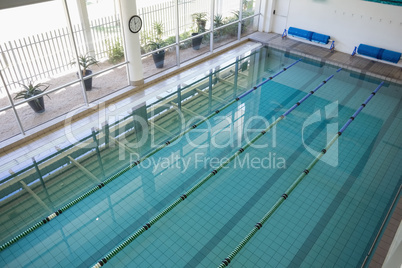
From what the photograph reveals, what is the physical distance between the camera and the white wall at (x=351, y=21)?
378 inches

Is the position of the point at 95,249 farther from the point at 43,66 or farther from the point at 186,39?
the point at 186,39

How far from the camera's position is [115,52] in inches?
337

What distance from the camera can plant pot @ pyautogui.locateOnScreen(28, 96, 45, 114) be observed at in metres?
7.16

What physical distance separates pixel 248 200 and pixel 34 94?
5.11 metres

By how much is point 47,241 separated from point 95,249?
76 centimetres

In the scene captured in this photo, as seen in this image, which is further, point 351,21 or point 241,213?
point 351,21

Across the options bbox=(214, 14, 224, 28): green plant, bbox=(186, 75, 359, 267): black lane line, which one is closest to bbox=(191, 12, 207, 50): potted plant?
bbox=(214, 14, 224, 28): green plant

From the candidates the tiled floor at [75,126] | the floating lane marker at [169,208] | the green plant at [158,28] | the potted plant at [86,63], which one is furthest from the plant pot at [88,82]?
the floating lane marker at [169,208]

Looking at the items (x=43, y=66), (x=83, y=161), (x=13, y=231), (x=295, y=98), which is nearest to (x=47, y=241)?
(x=13, y=231)

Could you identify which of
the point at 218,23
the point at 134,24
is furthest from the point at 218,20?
the point at 134,24

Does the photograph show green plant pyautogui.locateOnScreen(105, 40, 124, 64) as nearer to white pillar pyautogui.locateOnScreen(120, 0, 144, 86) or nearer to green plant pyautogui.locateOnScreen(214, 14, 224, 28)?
white pillar pyautogui.locateOnScreen(120, 0, 144, 86)

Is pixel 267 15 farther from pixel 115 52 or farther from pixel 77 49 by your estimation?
pixel 77 49

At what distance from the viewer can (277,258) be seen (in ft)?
15.3

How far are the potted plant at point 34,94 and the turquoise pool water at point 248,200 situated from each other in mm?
2904
